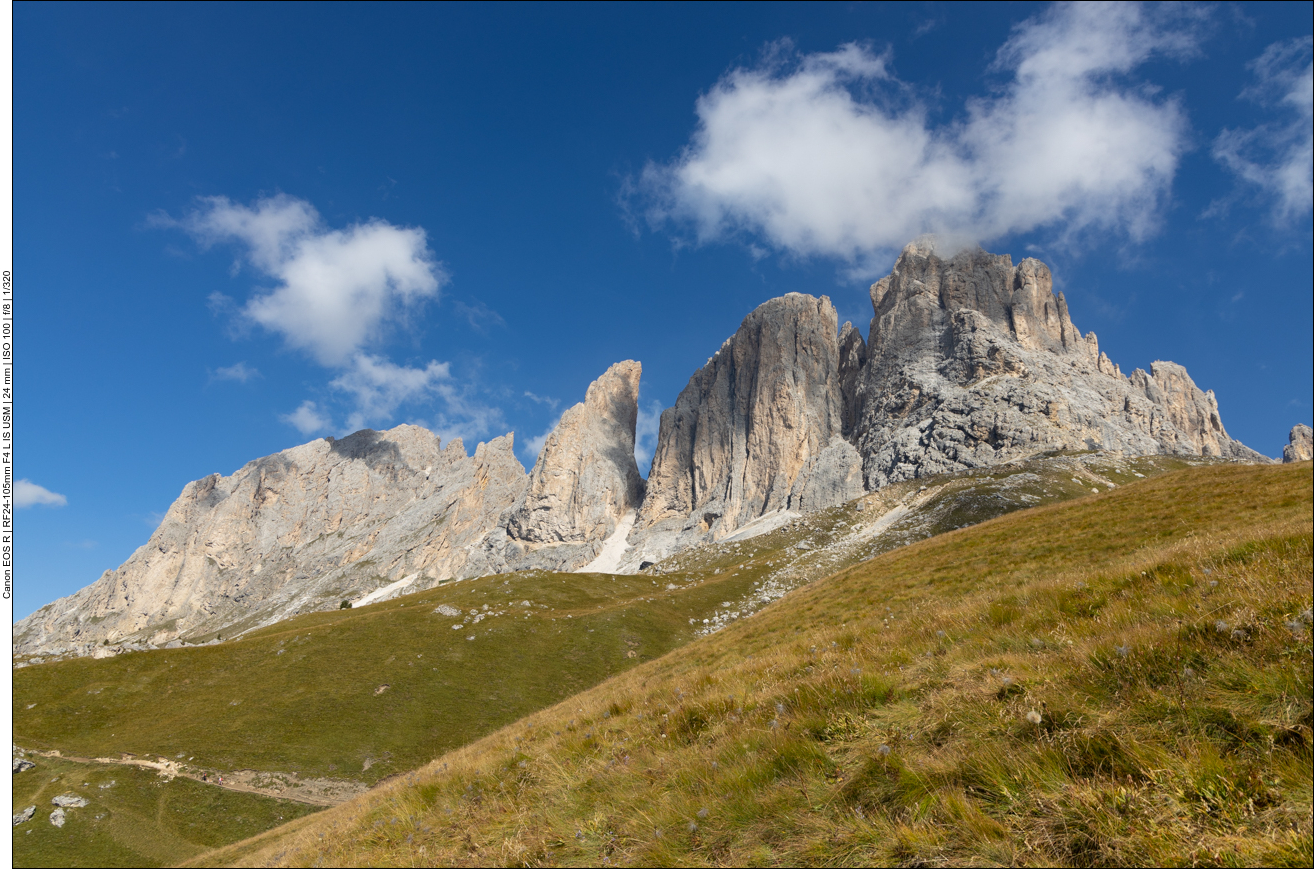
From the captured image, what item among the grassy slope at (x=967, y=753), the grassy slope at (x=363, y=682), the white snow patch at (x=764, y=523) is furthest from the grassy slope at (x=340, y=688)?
the white snow patch at (x=764, y=523)

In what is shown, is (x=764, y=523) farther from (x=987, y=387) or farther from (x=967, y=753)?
(x=967, y=753)

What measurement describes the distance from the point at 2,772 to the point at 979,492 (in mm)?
112110

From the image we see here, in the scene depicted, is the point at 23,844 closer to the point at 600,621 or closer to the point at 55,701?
the point at 55,701

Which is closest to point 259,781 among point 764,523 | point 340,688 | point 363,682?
point 340,688

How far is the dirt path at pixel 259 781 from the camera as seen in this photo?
3553 cm

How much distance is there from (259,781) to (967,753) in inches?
1895

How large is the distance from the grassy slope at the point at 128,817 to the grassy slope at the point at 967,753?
103 feet

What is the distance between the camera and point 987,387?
16462 centimetres

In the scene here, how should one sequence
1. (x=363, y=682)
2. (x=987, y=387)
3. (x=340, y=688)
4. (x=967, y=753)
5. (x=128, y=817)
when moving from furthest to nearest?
(x=987, y=387)
(x=363, y=682)
(x=340, y=688)
(x=128, y=817)
(x=967, y=753)

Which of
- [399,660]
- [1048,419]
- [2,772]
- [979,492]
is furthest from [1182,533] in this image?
[1048,419]

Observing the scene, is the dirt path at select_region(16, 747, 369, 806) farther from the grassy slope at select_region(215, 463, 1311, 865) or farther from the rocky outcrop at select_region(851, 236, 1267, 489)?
the rocky outcrop at select_region(851, 236, 1267, 489)

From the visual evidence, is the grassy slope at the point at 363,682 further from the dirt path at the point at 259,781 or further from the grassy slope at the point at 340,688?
the dirt path at the point at 259,781

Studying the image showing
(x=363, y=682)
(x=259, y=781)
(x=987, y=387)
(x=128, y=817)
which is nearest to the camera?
(x=128, y=817)

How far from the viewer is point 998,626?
784cm
